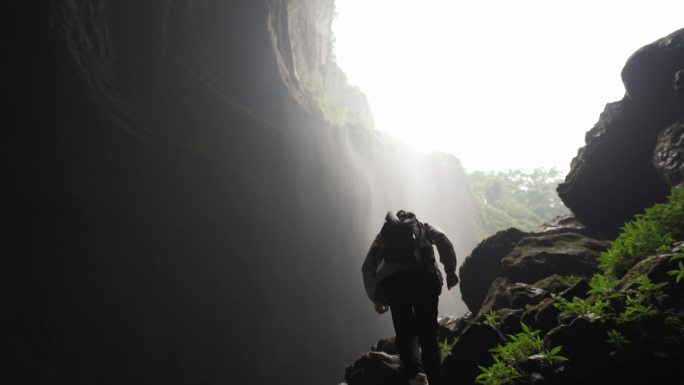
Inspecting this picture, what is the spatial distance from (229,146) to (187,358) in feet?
25.5

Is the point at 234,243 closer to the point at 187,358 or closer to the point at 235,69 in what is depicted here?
the point at 187,358

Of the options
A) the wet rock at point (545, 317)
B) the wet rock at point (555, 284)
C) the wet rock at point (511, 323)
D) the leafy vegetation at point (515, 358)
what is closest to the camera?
the leafy vegetation at point (515, 358)

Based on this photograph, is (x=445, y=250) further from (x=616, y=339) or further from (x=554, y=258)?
(x=554, y=258)

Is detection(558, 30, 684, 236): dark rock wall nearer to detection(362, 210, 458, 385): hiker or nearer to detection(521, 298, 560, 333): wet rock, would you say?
detection(521, 298, 560, 333): wet rock

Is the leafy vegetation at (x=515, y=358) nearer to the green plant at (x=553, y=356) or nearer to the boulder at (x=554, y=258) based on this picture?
the green plant at (x=553, y=356)

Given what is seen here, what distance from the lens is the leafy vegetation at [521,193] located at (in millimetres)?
54344

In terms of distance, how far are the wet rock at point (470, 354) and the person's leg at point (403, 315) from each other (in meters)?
1.90

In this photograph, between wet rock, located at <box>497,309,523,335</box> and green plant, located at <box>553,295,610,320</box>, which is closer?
green plant, located at <box>553,295,610,320</box>

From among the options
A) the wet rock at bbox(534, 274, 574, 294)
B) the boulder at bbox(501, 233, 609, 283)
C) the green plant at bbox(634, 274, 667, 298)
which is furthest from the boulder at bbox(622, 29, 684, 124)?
the green plant at bbox(634, 274, 667, 298)

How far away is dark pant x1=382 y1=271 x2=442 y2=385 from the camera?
359 centimetres

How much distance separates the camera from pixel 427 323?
3623mm

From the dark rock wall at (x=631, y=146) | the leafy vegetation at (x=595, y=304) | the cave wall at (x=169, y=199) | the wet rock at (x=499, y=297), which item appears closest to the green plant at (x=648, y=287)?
the leafy vegetation at (x=595, y=304)

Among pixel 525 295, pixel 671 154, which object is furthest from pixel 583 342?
pixel 671 154

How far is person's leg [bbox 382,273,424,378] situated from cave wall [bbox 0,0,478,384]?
9.59 metres
